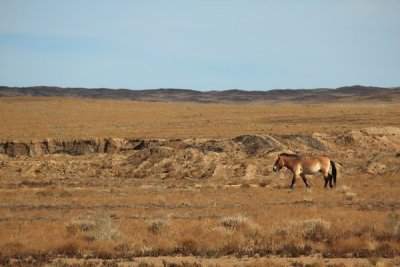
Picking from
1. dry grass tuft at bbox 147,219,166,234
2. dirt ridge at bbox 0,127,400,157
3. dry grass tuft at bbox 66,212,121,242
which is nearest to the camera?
dry grass tuft at bbox 66,212,121,242

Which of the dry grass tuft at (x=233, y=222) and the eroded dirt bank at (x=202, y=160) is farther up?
the dry grass tuft at (x=233, y=222)

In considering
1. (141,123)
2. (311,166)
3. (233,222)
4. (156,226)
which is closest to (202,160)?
(311,166)

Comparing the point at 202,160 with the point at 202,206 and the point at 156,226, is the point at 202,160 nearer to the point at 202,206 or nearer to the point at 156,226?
the point at 202,206

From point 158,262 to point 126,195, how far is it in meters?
13.4

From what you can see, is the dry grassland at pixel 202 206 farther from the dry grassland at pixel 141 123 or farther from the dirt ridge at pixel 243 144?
the dry grassland at pixel 141 123

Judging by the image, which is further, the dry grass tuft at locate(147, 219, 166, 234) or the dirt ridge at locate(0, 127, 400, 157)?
the dirt ridge at locate(0, 127, 400, 157)

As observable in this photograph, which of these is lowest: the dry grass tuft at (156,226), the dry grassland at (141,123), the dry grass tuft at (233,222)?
the dry grassland at (141,123)

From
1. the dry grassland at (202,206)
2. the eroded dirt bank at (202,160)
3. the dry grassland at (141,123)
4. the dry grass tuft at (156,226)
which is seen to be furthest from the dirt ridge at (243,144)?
the dry grass tuft at (156,226)

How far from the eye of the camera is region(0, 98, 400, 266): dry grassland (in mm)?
13648

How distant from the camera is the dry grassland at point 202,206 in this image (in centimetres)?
1365

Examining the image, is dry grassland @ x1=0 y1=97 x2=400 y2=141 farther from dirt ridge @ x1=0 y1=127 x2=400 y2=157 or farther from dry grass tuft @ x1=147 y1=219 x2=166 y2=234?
dry grass tuft @ x1=147 y1=219 x2=166 y2=234

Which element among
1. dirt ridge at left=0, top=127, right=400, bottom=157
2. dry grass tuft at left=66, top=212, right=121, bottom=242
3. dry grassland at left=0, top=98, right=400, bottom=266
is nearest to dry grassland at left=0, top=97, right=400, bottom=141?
dry grassland at left=0, top=98, right=400, bottom=266

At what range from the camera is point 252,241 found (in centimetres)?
1448

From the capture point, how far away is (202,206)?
71.5 ft
